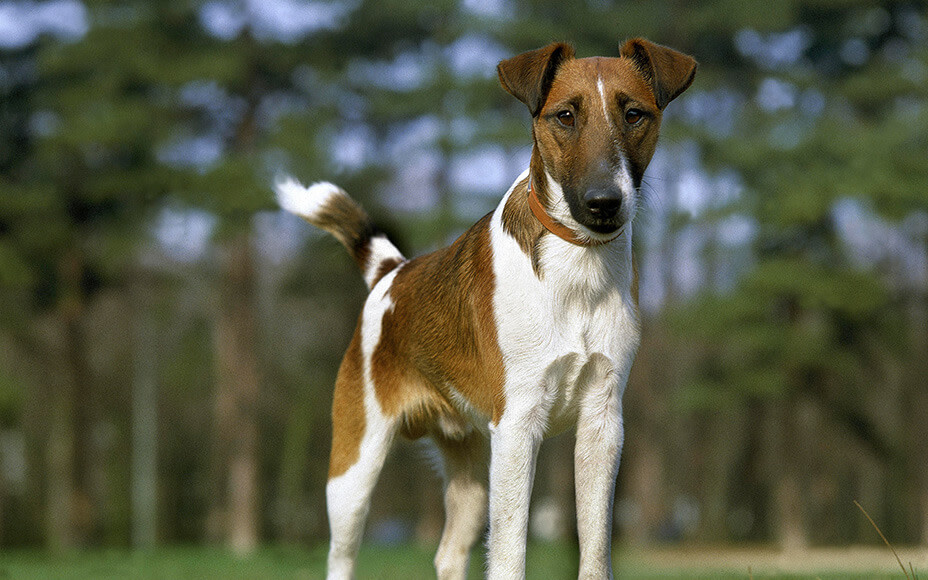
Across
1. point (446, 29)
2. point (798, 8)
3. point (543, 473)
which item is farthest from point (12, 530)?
point (798, 8)

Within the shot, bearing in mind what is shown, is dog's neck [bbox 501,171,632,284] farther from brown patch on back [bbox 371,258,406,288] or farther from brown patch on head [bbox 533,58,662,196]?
brown patch on back [bbox 371,258,406,288]

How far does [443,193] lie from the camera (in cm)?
2497

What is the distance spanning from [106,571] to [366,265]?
31.7 feet

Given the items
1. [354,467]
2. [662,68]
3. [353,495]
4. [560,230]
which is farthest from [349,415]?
[662,68]

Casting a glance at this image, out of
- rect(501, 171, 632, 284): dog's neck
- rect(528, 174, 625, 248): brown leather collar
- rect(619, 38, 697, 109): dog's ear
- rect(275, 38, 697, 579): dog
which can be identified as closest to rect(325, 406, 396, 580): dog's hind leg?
rect(275, 38, 697, 579): dog

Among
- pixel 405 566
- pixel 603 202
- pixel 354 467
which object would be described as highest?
pixel 603 202

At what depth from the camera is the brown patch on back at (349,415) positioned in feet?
16.7

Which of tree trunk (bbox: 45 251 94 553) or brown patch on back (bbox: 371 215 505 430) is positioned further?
tree trunk (bbox: 45 251 94 553)

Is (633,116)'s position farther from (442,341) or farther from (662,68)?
(442,341)

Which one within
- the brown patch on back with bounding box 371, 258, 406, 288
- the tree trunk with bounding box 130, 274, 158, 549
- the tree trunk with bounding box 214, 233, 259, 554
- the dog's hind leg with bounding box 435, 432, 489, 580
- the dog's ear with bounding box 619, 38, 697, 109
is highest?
the dog's ear with bounding box 619, 38, 697, 109

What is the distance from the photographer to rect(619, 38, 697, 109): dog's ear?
3930 mm

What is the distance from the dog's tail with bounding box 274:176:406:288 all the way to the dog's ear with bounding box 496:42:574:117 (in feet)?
6.87

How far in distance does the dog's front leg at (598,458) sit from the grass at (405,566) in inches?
24.8

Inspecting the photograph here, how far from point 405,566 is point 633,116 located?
11623 mm
